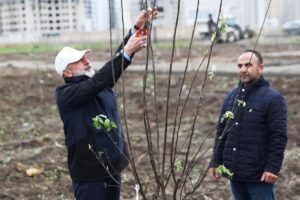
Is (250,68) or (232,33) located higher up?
(250,68)

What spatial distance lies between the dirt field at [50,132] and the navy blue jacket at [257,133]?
11.7 inches

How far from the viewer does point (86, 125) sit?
3865mm

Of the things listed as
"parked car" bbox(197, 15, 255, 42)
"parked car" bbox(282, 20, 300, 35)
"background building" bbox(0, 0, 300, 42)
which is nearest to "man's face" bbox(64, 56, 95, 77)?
"background building" bbox(0, 0, 300, 42)

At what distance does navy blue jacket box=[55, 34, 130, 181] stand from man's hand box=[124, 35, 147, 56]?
0.41 m

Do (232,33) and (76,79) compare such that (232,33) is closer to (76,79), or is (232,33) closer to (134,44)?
(76,79)

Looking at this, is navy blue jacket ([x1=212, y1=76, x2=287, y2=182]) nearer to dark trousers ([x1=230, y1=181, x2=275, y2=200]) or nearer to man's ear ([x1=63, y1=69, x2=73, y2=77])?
dark trousers ([x1=230, y1=181, x2=275, y2=200])

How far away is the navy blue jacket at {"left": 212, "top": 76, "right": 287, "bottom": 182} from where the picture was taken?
13.5ft

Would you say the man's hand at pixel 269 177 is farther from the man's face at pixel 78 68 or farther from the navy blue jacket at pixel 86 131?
the man's face at pixel 78 68

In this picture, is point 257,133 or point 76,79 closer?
point 76,79

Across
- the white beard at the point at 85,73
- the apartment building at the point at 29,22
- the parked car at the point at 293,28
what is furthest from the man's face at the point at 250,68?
the parked car at the point at 293,28

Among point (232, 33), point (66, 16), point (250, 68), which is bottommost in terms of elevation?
point (232, 33)

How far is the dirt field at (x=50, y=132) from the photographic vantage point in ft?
22.2

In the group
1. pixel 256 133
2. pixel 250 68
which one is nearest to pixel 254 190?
pixel 256 133

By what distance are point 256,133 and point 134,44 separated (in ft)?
4.40
